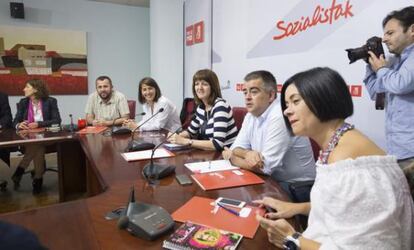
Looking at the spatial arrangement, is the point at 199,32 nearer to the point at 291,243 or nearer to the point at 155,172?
the point at 155,172

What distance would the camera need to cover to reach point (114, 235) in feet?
2.94

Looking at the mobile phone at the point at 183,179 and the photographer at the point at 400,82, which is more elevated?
the photographer at the point at 400,82

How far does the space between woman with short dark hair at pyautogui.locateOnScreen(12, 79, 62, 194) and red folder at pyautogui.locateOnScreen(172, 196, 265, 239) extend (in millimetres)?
2648

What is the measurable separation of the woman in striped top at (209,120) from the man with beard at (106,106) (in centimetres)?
123

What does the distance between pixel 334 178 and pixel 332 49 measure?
1857mm

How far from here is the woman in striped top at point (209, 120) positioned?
2.06m

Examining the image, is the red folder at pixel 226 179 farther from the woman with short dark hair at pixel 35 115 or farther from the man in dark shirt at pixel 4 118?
the man in dark shirt at pixel 4 118

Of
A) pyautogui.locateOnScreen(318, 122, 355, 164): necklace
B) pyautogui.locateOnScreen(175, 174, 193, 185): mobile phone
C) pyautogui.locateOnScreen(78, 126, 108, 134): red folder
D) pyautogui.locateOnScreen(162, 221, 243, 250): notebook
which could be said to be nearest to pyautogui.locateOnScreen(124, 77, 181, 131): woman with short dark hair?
pyautogui.locateOnScreen(78, 126, 108, 134): red folder

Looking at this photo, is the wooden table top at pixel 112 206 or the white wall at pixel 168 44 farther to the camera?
the white wall at pixel 168 44

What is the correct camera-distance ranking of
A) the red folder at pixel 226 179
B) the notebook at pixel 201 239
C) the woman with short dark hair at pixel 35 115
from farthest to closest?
the woman with short dark hair at pixel 35 115, the red folder at pixel 226 179, the notebook at pixel 201 239

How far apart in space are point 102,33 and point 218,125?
3694 mm

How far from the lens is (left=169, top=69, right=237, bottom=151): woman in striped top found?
6.76 ft

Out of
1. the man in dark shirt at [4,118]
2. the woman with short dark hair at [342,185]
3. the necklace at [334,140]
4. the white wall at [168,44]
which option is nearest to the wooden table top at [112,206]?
the woman with short dark hair at [342,185]

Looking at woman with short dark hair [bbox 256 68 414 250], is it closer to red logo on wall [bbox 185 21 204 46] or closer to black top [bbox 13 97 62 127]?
black top [bbox 13 97 62 127]
